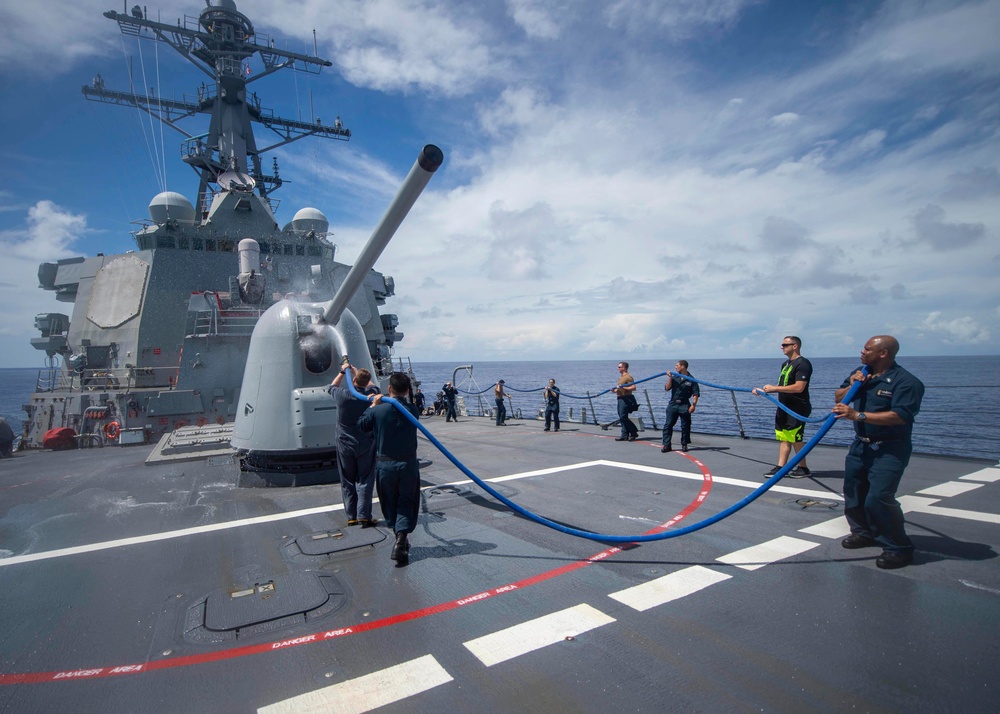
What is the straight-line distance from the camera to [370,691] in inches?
99.0

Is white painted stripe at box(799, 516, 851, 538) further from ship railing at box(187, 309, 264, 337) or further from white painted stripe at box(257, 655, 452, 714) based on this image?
ship railing at box(187, 309, 264, 337)

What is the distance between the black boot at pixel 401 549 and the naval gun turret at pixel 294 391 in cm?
324

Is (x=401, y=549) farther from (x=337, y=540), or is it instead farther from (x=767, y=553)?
(x=767, y=553)

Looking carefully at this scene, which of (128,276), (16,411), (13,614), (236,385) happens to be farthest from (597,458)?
(16,411)

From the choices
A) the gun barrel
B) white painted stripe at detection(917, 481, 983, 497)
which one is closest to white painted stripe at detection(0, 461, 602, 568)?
the gun barrel

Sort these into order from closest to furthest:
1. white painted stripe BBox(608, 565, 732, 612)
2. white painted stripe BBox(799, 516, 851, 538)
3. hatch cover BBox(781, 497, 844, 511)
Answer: white painted stripe BBox(608, 565, 732, 612) → white painted stripe BBox(799, 516, 851, 538) → hatch cover BBox(781, 497, 844, 511)

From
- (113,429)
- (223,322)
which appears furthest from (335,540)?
(113,429)

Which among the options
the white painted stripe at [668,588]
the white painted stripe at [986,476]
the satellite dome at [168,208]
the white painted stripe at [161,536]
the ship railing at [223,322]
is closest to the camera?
the white painted stripe at [668,588]

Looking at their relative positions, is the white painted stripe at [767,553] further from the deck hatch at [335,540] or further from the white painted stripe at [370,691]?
the deck hatch at [335,540]

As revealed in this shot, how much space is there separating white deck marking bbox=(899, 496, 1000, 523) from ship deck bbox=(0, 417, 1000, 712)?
0.12 ft

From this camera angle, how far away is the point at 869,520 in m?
3.93

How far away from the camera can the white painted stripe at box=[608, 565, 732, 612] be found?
3.38 m

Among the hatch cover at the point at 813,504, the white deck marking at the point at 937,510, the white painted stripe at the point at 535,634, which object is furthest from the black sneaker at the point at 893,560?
the white painted stripe at the point at 535,634

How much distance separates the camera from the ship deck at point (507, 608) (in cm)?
250
